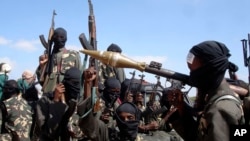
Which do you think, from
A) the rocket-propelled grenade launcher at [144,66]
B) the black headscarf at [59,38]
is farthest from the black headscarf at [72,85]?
the rocket-propelled grenade launcher at [144,66]

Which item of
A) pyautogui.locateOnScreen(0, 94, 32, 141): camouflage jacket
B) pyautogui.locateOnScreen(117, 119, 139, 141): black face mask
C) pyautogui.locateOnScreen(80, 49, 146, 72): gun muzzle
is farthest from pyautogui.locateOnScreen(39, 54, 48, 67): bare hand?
pyautogui.locateOnScreen(80, 49, 146, 72): gun muzzle

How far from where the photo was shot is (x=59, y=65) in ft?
20.7

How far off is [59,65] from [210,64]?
3.78 metres

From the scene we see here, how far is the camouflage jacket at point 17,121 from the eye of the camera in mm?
6434

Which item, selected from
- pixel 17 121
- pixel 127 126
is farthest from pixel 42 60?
pixel 127 126

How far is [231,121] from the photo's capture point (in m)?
2.79

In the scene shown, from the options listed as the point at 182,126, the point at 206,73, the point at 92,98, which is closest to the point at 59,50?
the point at 92,98

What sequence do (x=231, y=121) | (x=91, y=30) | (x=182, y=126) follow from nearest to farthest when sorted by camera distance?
(x=231, y=121), (x=182, y=126), (x=91, y=30)

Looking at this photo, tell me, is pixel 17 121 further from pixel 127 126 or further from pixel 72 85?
pixel 127 126

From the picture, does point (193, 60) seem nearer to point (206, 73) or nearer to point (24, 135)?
point (206, 73)

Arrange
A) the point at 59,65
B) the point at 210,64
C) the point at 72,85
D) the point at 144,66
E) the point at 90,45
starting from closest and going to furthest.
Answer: the point at 210,64, the point at 144,66, the point at 90,45, the point at 72,85, the point at 59,65

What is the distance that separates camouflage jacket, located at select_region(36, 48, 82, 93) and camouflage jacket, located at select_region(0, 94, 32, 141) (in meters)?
0.62

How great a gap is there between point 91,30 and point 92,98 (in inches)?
58.2

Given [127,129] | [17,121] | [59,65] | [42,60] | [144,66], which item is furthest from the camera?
[17,121]
